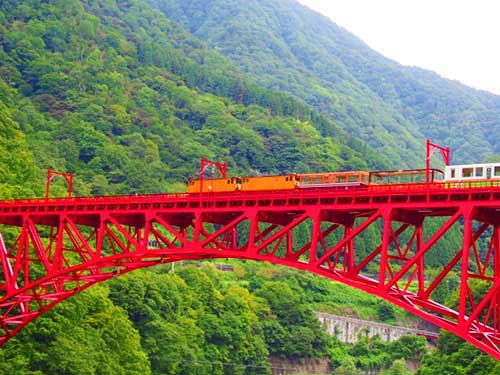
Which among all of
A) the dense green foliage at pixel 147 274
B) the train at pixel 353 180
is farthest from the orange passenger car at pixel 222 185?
the dense green foliage at pixel 147 274

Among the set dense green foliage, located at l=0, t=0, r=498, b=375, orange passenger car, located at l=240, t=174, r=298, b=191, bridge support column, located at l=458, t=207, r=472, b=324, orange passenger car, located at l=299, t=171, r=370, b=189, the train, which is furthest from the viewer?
dense green foliage, located at l=0, t=0, r=498, b=375

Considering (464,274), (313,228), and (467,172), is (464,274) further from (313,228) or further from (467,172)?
(467,172)

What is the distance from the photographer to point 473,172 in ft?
152

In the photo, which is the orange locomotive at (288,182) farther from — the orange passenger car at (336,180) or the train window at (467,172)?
the train window at (467,172)

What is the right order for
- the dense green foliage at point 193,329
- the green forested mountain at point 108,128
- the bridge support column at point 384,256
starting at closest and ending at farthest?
the bridge support column at point 384,256 < the dense green foliage at point 193,329 < the green forested mountain at point 108,128

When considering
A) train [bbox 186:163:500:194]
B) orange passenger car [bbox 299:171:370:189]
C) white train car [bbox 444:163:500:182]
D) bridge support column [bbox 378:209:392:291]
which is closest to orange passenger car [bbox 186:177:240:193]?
train [bbox 186:163:500:194]

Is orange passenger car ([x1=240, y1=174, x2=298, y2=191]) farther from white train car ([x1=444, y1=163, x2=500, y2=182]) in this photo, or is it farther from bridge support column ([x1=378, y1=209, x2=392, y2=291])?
bridge support column ([x1=378, y1=209, x2=392, y2=291])

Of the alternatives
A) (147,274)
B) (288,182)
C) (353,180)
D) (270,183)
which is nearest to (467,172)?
(353,180)

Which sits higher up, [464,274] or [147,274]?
[464,274]

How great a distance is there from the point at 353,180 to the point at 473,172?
763 centimetres

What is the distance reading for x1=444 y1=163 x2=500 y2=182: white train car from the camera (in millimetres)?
44812

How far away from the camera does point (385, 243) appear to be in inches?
1635

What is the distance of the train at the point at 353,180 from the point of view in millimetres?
44781

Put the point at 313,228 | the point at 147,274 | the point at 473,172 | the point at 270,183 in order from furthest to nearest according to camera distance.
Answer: the point at 147,274 → the point at 270,183 → the point at 473,172 → the point at 313,228
